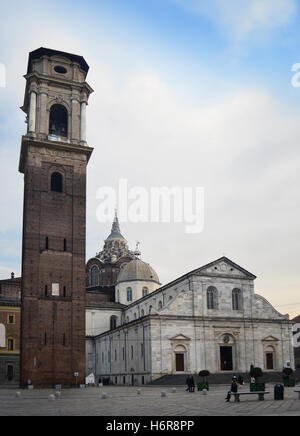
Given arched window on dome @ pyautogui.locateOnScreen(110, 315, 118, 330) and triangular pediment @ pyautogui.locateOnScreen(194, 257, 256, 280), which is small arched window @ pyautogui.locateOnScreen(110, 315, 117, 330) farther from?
triangular pediment @ pyautogui.locateOnScreen(194, 257, 256, 280)

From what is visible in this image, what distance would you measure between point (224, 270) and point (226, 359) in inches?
358

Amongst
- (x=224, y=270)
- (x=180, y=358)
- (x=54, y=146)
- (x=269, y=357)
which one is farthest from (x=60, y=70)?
(x=269, y=357)

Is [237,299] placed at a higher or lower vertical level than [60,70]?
lower

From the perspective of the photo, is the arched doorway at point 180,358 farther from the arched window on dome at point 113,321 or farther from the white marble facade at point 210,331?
the arched window on dome at point 113,321

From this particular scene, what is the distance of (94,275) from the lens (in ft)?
280

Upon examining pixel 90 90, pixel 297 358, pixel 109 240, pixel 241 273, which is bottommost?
pixel 297 358

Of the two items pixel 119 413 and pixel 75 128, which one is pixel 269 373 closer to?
pixel 75 128

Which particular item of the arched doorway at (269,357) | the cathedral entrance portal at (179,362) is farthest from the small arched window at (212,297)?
the arched doorway at (269,357)

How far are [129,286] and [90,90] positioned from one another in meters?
34.1

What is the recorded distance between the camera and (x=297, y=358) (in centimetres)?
7756

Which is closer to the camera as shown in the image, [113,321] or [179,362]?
[179,362]

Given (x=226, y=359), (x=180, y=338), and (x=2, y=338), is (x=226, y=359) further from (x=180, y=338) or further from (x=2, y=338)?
(x=2, y=338)
